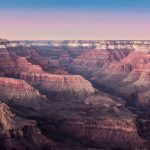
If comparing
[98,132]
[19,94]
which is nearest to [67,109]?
[19,94]

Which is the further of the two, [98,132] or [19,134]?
[98,132]

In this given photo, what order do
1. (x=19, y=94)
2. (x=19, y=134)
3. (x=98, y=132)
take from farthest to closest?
(x=19, y=94)
(x=98, y=132)
(x=19, y=134)

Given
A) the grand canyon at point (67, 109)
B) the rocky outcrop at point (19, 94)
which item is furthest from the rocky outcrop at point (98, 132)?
the rocky outcrop at point (19, 94)

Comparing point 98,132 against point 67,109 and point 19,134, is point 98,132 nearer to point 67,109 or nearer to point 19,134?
point 19,134

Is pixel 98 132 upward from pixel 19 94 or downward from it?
downward

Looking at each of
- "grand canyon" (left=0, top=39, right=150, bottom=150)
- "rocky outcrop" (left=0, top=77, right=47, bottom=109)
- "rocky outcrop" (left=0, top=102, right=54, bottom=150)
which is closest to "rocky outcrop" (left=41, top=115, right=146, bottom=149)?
"grand canyon" (left=0, top=39, right=150, bottom=150)

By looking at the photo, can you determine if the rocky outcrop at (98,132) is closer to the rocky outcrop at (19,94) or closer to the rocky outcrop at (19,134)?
the rocky outcrop at (19,134)

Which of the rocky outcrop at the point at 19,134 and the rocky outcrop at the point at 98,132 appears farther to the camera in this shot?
the rocky outcrop at the point at 98,132

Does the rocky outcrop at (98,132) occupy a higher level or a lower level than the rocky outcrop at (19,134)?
lower

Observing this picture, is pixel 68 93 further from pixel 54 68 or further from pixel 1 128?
pixel 1 128
